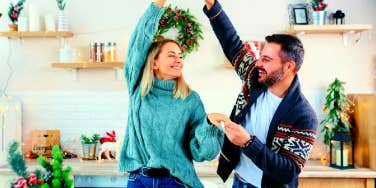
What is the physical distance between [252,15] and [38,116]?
2.11 metres

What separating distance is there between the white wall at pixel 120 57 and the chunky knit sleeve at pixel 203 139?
2.31m

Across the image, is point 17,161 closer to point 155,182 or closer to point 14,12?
point 155,182

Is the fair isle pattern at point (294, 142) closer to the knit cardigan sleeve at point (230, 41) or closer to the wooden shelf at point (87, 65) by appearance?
the knit cardigan sleeve at point (230, 41)

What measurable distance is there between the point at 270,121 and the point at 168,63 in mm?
521

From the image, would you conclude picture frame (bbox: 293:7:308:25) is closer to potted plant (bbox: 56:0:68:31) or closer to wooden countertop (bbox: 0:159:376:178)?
wooden countertop (bbox: 0:159:376:178)

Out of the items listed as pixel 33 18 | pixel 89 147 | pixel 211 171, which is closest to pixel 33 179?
pixel 211 171

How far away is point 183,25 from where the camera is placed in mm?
4430

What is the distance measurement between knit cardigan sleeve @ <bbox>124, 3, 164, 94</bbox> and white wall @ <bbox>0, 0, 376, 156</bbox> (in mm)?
2232

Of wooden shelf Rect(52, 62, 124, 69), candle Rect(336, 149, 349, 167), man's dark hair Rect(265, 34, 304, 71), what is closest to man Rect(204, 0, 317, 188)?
man's dark hair Rect(265, 34, 304, 71)

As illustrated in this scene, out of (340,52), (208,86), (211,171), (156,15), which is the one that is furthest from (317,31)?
(156,15)

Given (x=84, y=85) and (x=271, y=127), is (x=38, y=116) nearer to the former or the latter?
(x=84, y=85)

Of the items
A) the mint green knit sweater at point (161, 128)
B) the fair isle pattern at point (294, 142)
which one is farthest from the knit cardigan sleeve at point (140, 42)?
the fair isle pattern at point (294, 142)

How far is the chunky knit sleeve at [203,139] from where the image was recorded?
6.95 ft

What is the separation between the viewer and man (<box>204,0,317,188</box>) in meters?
1.94
